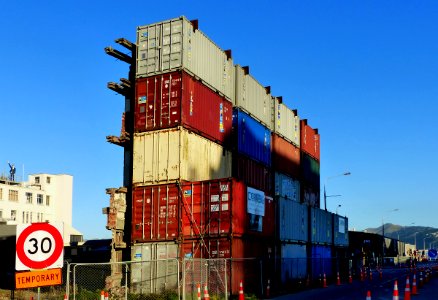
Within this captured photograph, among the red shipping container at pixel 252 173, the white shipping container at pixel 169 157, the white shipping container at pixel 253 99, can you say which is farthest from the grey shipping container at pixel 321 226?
the white shipping container at pixel 169 157

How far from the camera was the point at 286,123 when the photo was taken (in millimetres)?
47250

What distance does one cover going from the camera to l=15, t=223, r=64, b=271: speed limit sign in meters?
7.76

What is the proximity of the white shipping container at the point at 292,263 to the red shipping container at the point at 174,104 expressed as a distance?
9269mm

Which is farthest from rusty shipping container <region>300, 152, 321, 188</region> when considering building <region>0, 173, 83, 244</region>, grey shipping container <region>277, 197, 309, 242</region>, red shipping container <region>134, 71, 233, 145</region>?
building <region>0, 173, 83, 244</region>

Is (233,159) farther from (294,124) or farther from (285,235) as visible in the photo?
(294,124)

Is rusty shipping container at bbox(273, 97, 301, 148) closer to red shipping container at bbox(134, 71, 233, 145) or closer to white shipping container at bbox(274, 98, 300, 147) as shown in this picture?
white shipping container at bbox(274, 98, 300, 147)

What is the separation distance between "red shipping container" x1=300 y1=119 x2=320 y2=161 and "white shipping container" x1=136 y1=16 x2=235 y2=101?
19532mm

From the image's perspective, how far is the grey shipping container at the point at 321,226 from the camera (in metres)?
42.2

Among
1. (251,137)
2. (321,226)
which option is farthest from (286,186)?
(251,137)

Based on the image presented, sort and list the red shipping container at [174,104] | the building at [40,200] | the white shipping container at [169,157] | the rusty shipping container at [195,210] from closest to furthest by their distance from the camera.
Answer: the rusty shipping container at [195,210], the white shipping container at [169,157], the red shipping container at [174,104], the building at [40,200]

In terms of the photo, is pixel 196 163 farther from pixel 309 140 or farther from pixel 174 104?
pixel 309 140

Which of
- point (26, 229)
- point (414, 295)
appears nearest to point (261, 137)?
point (414, 295)

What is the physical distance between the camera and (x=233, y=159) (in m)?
35.8

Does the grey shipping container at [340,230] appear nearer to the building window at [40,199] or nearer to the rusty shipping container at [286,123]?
the rusty shipping container at [286,123]
